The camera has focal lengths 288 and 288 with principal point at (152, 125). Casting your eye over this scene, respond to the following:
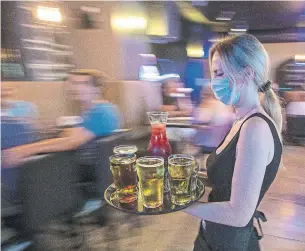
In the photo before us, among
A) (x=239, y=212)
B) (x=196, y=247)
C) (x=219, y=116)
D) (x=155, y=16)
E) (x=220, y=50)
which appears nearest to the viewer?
(x=239, y=212)

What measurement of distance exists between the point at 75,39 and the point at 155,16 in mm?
1850

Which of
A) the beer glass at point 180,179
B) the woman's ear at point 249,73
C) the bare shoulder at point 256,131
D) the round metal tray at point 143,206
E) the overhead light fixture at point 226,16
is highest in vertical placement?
the overhead light fixture at point 226,16

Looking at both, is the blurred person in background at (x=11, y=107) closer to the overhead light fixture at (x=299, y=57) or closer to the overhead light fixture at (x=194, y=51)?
the overhead light fixture at (x=194, y=51)

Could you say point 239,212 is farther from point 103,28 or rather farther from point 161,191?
point 103,28

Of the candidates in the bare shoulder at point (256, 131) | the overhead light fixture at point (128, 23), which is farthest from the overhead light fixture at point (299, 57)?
the bare shoulder at point (256, 131)

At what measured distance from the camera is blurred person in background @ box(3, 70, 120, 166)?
211cm

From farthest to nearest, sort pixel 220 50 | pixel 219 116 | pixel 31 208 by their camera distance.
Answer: pixel 219 116
pixel 31 208
pixel 220 50

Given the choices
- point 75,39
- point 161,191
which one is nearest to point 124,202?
point 161,191

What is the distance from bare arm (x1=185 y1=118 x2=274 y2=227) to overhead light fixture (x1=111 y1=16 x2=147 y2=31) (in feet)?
14.0

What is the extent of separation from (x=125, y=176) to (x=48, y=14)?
12.5 feet

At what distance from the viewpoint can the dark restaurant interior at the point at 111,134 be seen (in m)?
1.00

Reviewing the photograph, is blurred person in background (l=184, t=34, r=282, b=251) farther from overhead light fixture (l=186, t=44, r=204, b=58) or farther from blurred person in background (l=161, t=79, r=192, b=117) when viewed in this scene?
overhead light fixture (l=186, t=44, r=204, b=58)

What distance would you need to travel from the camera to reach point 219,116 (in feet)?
11.0

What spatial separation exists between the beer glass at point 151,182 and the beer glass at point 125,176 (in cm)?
5
